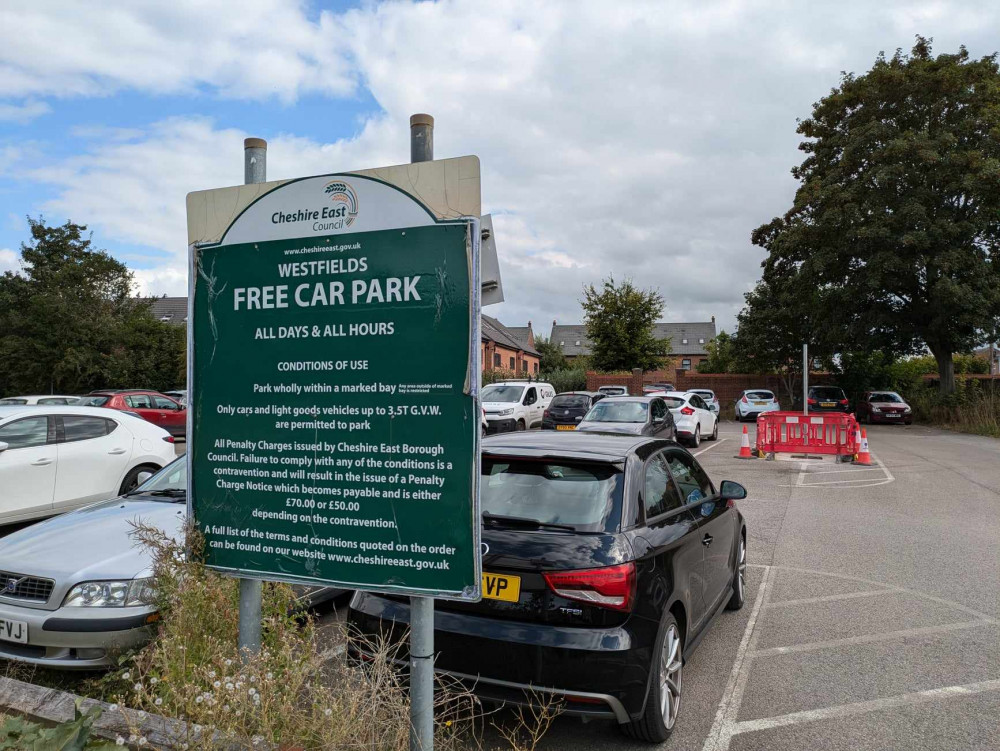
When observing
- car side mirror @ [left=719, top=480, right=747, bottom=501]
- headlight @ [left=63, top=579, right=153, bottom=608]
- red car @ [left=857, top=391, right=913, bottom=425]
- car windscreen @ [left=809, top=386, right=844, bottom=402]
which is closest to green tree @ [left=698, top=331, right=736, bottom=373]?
car windscreen @ [left=809, top=386, right=844, bottom=402]

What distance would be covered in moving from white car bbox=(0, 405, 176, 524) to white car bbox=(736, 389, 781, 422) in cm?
2935

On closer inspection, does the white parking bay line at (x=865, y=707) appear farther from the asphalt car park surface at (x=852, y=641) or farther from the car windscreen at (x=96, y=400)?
the car windscreen at (x=96, y=400)

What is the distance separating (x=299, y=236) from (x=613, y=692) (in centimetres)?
241

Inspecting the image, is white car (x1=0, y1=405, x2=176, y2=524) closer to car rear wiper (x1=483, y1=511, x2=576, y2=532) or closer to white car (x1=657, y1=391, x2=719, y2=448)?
car rear wiper (x1=483, y1=511, x2=576, y2=532)

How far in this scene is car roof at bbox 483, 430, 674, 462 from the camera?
4059 millimetres

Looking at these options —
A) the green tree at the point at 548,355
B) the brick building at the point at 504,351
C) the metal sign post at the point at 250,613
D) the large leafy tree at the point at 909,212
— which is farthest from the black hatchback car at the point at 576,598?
the green tree at the point at 548,355

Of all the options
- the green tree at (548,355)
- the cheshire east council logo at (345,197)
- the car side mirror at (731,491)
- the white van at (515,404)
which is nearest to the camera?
the cheshire east council logo at (345,197)

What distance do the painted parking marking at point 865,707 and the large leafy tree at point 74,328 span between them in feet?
122

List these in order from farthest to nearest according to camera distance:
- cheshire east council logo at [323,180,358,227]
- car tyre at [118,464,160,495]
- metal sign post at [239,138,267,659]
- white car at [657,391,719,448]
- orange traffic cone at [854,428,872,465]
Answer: white car at [657,391,719,448]
orange traffic cone at [854,428,872,465]
car tyre at [118,464,160,495]
metal sign post at [239,138,267,659]
cheshire east council logo at [323,180,358,227]

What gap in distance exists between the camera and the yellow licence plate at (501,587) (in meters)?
3.38

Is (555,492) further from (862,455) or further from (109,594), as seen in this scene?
(862,455)

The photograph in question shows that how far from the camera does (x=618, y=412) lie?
650 inches

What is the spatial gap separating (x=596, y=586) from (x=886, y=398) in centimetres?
3341

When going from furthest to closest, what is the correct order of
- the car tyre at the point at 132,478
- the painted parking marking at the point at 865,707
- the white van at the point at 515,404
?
the white van at the point at 515,404, the car tyre at the point at 132,478, the painted parking marking at the point at 865,707
